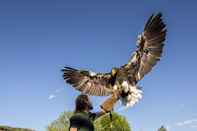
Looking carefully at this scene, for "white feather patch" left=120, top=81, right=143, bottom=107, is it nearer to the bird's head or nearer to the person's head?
the bird's head

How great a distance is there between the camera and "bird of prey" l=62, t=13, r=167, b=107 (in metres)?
19.1

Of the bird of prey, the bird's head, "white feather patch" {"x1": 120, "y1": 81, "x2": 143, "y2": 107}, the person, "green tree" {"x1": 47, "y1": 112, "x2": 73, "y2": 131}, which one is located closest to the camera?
the person

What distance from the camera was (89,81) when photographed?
21656mm

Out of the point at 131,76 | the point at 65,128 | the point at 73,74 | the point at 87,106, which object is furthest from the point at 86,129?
the point at 65,128

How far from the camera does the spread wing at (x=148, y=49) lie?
64.4 feet

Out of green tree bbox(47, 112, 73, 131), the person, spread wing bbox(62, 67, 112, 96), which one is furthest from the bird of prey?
green tree bbox(47, 112, 73, 131)

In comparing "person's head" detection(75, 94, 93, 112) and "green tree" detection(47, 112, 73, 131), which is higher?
"green tree" detection(47, 112, 73, 131)

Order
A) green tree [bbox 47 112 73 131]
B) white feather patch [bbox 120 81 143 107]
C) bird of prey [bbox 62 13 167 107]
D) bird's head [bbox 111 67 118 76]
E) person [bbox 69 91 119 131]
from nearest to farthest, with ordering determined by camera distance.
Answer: person [bbox 69 91 119 131] → white feather patch [bbox 120 81 143 107] → bird of prey [bbox 62 13 167 107] → bird's head [bbox 111 67 118 76] → green tree [bbox 47 112 73 131]

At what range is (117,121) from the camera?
106125mm

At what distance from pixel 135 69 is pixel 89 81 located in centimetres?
282

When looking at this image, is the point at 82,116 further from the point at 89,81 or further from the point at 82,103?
the point at 89,81

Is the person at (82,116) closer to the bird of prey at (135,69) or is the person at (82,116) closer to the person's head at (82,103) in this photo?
the person's head at (82,103)

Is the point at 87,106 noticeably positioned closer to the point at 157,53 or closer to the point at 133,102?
the point at 133,102

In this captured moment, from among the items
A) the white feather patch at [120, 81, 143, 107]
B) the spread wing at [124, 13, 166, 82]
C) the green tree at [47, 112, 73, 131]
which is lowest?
the white feather patch at [120, 81, 143, 107]
